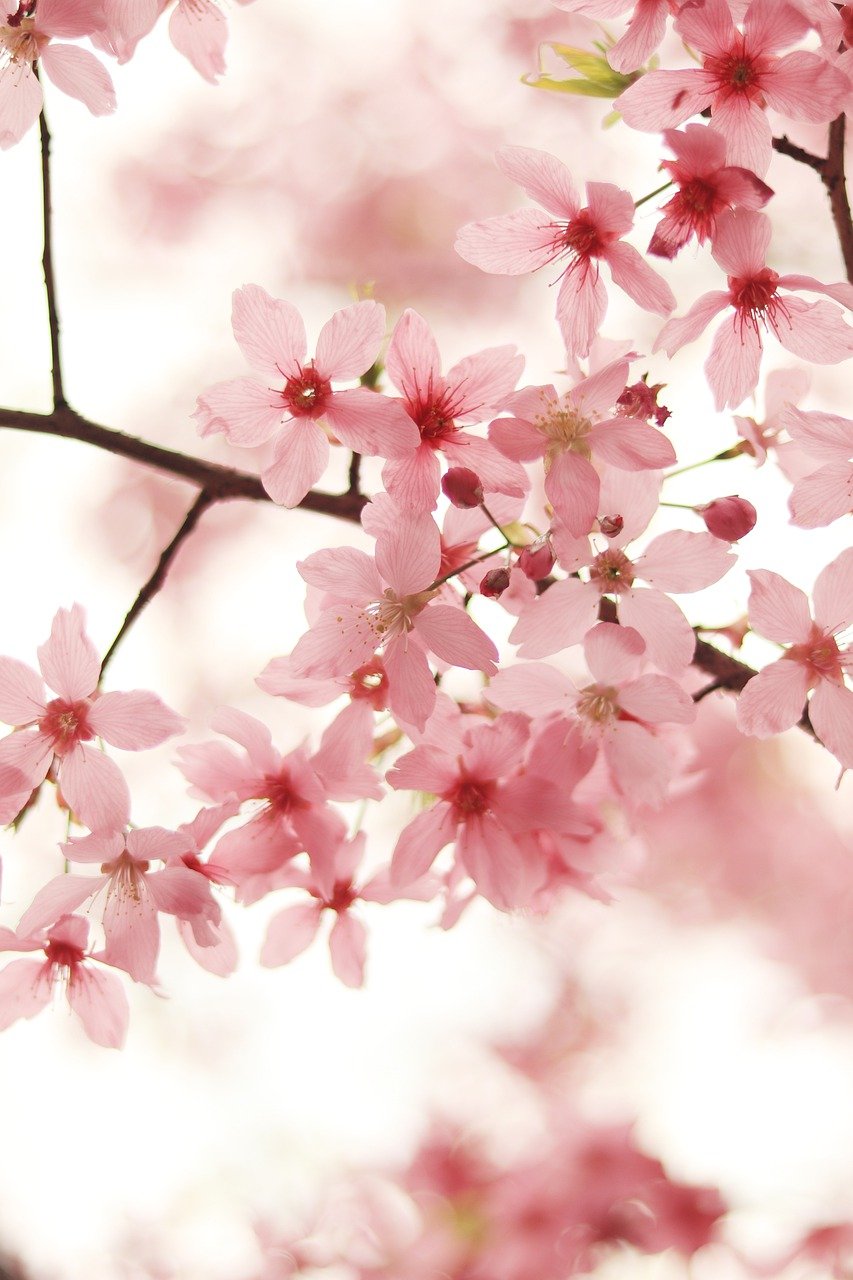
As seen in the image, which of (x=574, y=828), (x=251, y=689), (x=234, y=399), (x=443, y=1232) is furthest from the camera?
(x=251, y=689)

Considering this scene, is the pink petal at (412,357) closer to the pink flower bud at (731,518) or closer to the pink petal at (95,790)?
the pink flower bud at (731,518)

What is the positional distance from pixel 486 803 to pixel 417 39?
12.0ft

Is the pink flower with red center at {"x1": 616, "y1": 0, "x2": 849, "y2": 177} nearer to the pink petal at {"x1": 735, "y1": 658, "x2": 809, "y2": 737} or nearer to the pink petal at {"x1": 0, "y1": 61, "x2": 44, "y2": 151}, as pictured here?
the pink petal at {"x1": 735, "y1": 658, "x2": 809, "y2": 737}

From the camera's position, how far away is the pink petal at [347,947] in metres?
1.20

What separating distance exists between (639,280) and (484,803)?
49 cm

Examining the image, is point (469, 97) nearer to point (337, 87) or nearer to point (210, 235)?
point (337, 87)

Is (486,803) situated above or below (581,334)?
below

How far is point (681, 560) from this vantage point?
93 centimetres

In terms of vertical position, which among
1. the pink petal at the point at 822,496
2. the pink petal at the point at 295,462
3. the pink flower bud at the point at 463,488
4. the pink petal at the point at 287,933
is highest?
the pink petal at the point at 295,462

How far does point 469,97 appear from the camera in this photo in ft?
12.8

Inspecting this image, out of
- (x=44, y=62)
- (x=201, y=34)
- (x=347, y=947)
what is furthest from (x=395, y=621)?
(x=201, y=34)

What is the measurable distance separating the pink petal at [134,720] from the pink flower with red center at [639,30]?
65 cm

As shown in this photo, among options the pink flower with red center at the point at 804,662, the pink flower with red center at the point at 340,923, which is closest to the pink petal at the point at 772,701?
the pink flower with red center at the point at 804,662

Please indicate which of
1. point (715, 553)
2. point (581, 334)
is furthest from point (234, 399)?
point (715, 553)
